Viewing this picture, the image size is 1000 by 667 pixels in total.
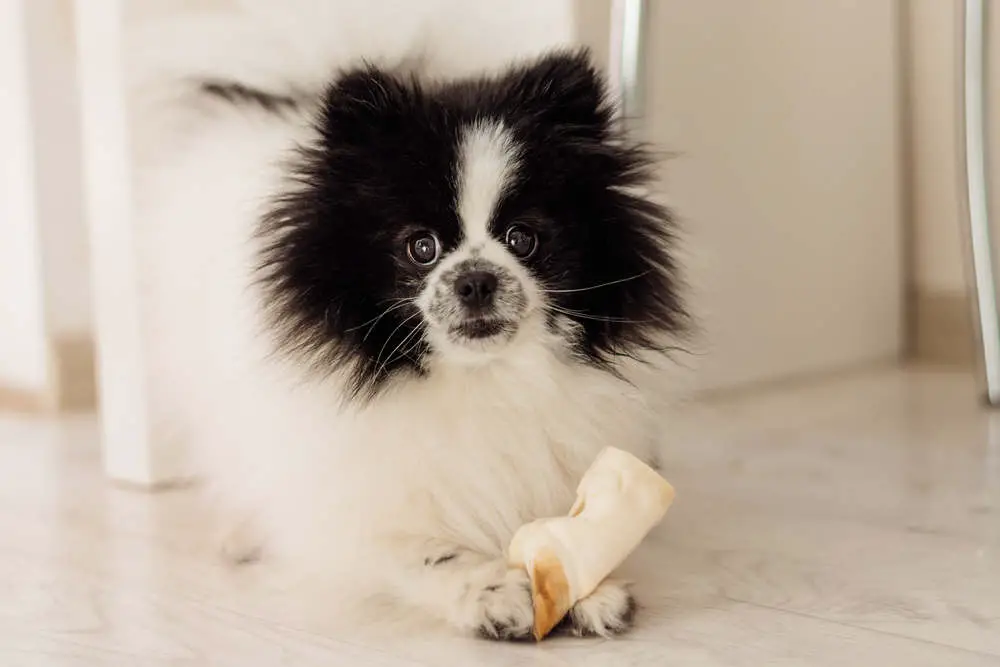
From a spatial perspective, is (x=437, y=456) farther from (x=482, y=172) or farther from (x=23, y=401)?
(x=23, y=401)

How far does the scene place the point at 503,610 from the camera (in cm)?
121

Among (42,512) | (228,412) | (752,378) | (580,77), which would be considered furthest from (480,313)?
(752,378)

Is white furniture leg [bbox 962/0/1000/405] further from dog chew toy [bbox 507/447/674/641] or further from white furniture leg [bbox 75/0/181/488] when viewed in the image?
white furniture leg [bbox 75/0/181/488]

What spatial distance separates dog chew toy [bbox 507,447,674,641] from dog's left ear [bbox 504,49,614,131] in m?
0.42

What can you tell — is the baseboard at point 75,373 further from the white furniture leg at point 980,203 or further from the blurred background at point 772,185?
the white furniture leg at point 980,203

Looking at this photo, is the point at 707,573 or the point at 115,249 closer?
the point at 707,573

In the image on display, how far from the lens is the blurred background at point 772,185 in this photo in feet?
8.62

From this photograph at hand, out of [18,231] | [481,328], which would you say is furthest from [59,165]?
[481,328]

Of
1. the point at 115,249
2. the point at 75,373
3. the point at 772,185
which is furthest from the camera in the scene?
the point at 75,373

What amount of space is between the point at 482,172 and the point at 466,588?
1.53ft

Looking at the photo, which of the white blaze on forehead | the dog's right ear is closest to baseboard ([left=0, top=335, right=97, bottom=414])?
the dog's right ear

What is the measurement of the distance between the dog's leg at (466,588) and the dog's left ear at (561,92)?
52 cm

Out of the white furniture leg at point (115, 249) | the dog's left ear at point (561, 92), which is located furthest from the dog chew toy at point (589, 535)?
the white furniture leg at point (115, 249)

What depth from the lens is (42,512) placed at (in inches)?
75.1
